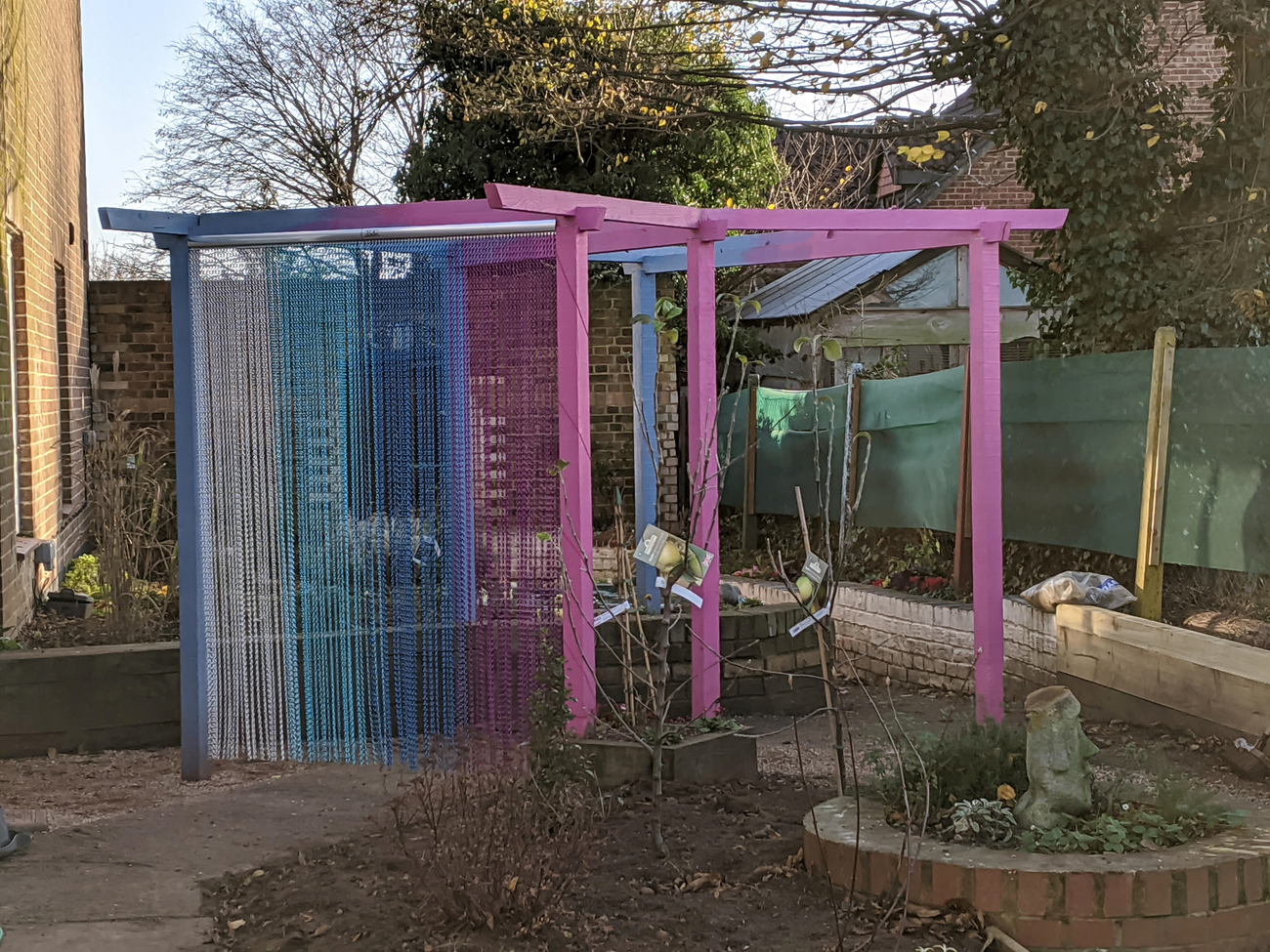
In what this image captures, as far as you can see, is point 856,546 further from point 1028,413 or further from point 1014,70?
point 1014,70

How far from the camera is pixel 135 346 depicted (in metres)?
11.1

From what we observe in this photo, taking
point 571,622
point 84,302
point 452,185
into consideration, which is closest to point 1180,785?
point 571,622

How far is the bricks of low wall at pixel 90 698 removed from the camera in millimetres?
5750

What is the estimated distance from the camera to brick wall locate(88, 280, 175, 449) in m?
11.0

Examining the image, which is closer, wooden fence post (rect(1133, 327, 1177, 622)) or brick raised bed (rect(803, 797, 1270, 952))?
brick raised bed (rect(803, 797, 1270, 952))

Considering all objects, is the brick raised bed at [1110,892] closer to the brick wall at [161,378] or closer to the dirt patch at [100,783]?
the dirt patch at [100,783]

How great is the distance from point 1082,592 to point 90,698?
4952mm

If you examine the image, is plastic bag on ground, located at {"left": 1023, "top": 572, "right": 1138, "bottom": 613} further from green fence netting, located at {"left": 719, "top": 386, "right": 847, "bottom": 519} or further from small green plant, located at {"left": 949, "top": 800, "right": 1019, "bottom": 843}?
green fence netting, located at {"left": 719, "top": 386, "right": 847, "bottom": 519}

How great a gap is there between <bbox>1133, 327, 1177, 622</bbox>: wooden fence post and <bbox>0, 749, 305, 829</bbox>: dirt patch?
4.42m

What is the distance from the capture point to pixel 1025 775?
389 centimetres

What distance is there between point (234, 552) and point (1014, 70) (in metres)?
5.63

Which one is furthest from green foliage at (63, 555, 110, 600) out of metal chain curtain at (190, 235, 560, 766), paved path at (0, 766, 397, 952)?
paved path at (0, 766, 397, 952)

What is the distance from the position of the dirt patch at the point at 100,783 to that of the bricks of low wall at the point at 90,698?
0.07m

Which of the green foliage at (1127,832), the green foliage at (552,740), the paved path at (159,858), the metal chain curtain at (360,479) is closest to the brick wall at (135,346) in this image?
the metal chain curtain at (360,479)
